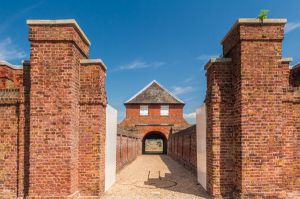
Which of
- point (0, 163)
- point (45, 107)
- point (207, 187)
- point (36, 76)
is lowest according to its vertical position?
point (207, 187)

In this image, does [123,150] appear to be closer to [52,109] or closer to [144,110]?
[52,109]

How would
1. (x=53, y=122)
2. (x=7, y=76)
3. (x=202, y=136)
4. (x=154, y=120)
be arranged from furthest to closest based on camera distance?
(x=154, y=120) → (x=202, y=136) → (x=7, y=76) → (x=53, y=122)

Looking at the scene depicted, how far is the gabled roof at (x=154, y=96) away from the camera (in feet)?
122

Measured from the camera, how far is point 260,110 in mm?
7402

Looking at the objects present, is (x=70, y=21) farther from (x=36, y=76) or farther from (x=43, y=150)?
(x=43, y=150)

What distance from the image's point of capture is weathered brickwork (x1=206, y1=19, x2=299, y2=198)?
7289 mm

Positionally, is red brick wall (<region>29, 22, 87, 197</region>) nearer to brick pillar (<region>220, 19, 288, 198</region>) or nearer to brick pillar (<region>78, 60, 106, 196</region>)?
brick pillar (<region>78, 60, 106, 196</region>)

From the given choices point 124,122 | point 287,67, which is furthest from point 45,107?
point 124,122

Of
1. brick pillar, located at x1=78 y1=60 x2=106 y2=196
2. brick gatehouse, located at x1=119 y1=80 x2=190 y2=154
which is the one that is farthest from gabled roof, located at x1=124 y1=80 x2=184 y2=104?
brick pillar, located at x1=78 y1=60 x2=106 y2=196

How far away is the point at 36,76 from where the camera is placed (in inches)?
292

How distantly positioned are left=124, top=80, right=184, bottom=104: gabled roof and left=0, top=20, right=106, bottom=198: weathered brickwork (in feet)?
94.6

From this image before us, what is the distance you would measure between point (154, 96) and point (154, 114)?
2.73m

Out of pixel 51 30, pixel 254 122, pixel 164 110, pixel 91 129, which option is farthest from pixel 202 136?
pixel 164 110

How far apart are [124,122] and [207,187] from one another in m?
27.9
